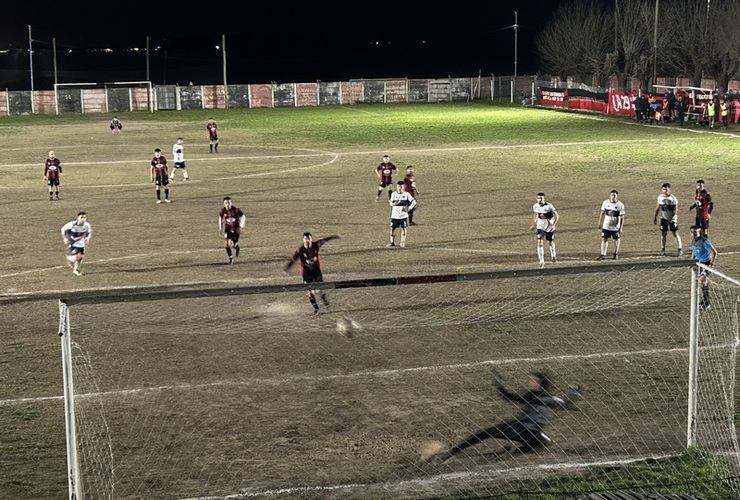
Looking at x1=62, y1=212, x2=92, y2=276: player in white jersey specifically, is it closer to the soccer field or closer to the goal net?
the soccer field

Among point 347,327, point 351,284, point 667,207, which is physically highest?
point 351,284

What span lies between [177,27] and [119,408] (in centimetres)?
15294

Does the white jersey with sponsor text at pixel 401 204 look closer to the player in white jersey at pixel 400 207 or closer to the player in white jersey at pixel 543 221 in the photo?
the player in white jersey at pixel 400 207

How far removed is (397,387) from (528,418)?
2224 millimetres

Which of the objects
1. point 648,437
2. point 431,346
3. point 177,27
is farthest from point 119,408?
point 177,27

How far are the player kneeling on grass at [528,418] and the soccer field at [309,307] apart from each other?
0.27m

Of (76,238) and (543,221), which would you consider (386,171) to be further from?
(76,238)

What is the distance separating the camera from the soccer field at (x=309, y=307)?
13188mm

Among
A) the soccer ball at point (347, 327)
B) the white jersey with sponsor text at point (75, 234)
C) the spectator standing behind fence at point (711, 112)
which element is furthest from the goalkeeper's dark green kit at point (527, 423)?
the spectator standing behind fence at point (711, 112)

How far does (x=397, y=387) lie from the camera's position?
49.8ft

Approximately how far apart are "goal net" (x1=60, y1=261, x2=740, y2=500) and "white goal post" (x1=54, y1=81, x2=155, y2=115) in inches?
2885

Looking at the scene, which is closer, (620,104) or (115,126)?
(115,126)

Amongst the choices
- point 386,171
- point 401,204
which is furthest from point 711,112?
point 401,204

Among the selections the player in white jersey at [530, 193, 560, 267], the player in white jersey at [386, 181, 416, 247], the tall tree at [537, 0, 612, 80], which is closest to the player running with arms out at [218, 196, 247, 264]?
the player in white jersey at [386, 181, 416, 247]
